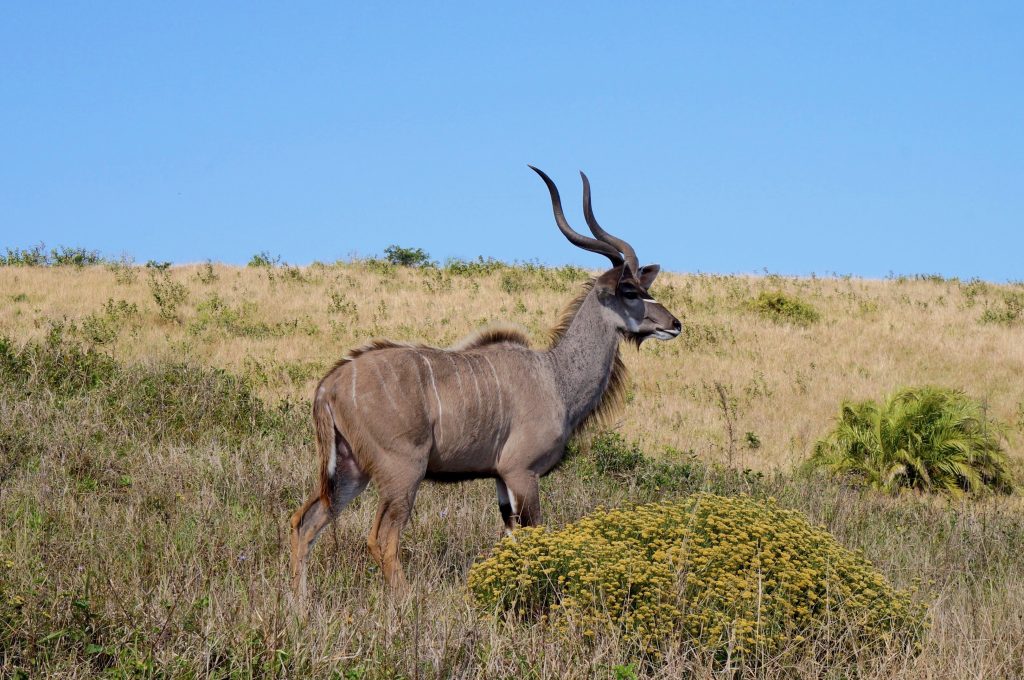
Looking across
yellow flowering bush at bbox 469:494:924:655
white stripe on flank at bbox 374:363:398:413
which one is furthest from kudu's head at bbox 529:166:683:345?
yellow flowering bush at bbox 469:494:924:655

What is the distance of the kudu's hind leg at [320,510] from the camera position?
6.30m

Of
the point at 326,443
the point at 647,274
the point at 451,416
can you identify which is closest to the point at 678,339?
the point at 647,274

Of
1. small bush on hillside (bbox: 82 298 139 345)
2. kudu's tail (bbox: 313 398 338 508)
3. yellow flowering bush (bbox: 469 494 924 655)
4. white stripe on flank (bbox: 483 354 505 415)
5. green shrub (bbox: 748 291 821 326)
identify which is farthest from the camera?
green shrub (bbox: 748 291 821 326)

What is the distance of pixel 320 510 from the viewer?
6.37 metres

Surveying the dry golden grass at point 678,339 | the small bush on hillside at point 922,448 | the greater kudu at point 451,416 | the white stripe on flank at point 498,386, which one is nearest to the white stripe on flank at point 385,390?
the greater kudu at point 451,416

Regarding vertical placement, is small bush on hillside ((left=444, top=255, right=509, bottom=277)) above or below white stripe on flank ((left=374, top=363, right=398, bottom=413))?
above

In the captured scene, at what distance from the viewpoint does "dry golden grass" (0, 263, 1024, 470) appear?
16.1 meters

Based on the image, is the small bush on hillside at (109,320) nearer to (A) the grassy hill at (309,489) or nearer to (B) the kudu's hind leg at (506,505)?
(A) the grassy hill at (309,489)

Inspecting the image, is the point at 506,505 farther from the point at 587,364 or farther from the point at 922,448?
the point at 922,448

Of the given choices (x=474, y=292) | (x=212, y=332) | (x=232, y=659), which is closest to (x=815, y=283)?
(x=474, y=292)

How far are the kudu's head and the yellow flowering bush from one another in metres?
2.08

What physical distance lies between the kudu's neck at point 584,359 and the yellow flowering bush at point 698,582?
1.59 metres

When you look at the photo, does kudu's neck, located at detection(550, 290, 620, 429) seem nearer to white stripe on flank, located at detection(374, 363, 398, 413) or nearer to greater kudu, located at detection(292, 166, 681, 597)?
greater kudu, located at detection(292, 166, 681, 597)

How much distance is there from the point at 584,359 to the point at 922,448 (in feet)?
23.3
